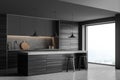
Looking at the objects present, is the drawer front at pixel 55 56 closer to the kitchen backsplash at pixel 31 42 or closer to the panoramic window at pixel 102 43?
the kitchen backsplash at pixel 31 42

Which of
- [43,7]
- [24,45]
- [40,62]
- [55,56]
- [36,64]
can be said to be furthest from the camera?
[24,45]

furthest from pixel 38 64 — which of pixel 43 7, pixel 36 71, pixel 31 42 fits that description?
pixel 31 42

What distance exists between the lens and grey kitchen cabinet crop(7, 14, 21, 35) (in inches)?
362

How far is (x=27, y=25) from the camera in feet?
32.2

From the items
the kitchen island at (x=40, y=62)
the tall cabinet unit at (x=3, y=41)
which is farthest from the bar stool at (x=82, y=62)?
the tall cabinet unit at (x=3, y=41)

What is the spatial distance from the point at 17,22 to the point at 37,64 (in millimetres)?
3359

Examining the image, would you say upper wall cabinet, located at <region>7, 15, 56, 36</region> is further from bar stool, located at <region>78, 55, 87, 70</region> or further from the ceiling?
bar stool, located at <region>78, 55, 87, 70</region>

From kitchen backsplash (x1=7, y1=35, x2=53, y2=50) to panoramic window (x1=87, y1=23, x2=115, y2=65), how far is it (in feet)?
9.39

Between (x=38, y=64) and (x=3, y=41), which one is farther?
(x=3, y=41)

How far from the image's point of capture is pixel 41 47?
35.0 ft

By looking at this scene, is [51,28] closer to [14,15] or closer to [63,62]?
[14,15]

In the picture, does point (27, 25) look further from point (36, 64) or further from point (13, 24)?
point (36, 64)

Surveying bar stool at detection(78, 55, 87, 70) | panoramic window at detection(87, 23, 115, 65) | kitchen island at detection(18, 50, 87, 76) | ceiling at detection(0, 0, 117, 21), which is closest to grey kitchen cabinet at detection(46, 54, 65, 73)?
kitchen island at detection(18, 50, 87, 76)

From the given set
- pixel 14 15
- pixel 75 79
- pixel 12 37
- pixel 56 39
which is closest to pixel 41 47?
pixel 56 39
